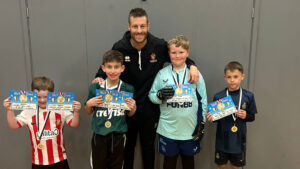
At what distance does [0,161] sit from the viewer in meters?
3.02

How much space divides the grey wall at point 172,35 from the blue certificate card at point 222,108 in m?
0.59

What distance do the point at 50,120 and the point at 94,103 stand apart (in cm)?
48

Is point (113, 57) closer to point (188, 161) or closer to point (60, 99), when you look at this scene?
point (60, 99)

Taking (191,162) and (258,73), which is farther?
(258,73)

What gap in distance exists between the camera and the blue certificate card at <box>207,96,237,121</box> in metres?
2.29

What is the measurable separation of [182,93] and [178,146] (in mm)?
584

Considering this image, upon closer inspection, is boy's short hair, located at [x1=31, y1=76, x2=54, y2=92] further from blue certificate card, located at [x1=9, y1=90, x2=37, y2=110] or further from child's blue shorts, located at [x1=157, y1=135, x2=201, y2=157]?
child's blue shorts, located at [x1=157, y1=135, x2=201, y2=157]

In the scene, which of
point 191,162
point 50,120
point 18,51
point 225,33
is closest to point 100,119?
point 50,120

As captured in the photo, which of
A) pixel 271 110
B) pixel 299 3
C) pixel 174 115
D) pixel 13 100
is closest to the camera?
pixel 13 100

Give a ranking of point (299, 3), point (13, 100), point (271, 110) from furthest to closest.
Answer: point (271, 110) < point (299, 3) < point (13, 100)

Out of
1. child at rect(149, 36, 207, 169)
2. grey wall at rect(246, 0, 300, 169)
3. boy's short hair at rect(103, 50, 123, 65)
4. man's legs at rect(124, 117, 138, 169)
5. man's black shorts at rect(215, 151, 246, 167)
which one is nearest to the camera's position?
boy's short hair at rect(103, 50, 123, 65)

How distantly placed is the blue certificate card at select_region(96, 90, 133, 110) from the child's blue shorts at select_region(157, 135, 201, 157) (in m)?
0.63

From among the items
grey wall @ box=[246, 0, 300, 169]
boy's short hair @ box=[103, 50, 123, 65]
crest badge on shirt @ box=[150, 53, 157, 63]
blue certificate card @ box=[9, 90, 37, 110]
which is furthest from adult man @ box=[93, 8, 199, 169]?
grey wall @ box=[246, 0, 300, 169]

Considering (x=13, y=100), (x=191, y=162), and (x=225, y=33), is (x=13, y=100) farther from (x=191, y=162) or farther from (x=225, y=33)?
(x=225, y=33)
